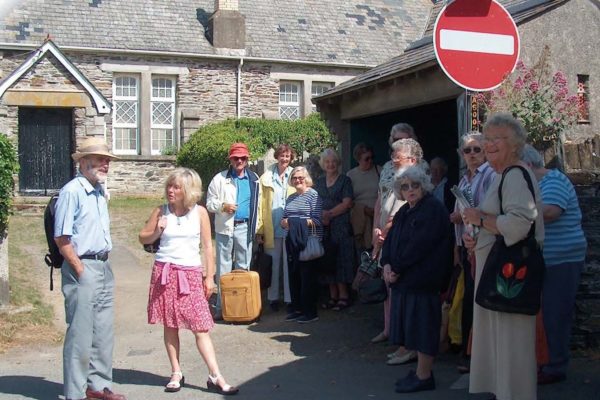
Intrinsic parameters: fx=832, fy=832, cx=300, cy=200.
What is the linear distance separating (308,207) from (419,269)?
3051 millimetres

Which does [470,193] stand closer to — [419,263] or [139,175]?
[419,263]

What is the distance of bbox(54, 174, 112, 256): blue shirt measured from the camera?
6292 millimetres

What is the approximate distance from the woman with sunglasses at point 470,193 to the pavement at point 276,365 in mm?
451

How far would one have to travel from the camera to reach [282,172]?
10.3 metres

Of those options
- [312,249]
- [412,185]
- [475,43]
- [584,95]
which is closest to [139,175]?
[312,249]

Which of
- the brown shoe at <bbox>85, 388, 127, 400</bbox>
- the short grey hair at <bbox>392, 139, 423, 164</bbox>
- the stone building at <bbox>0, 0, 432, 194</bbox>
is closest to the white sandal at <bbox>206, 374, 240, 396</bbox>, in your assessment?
the brown shoe at <bbox>85, 388, 127, 400</bbox>

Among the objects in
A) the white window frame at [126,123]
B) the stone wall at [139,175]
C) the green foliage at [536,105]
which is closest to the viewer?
the green foliage at [536,105]

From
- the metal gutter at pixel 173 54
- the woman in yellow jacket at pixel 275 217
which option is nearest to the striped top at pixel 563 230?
the woman in yellow jacket at pixel 275 217

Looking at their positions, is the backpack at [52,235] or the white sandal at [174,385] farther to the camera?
the white sandal at [174,385]

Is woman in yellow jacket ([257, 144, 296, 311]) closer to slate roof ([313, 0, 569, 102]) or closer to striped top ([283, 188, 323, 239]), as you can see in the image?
Answer: striped top ([283, 188, 323, 239])

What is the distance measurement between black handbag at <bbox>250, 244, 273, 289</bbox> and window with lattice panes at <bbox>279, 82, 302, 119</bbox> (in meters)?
17.0

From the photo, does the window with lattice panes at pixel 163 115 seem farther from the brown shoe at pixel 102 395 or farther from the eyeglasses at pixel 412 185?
the eyeglasses at pixel 412 185

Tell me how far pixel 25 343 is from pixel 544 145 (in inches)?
230

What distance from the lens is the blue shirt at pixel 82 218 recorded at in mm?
6292
